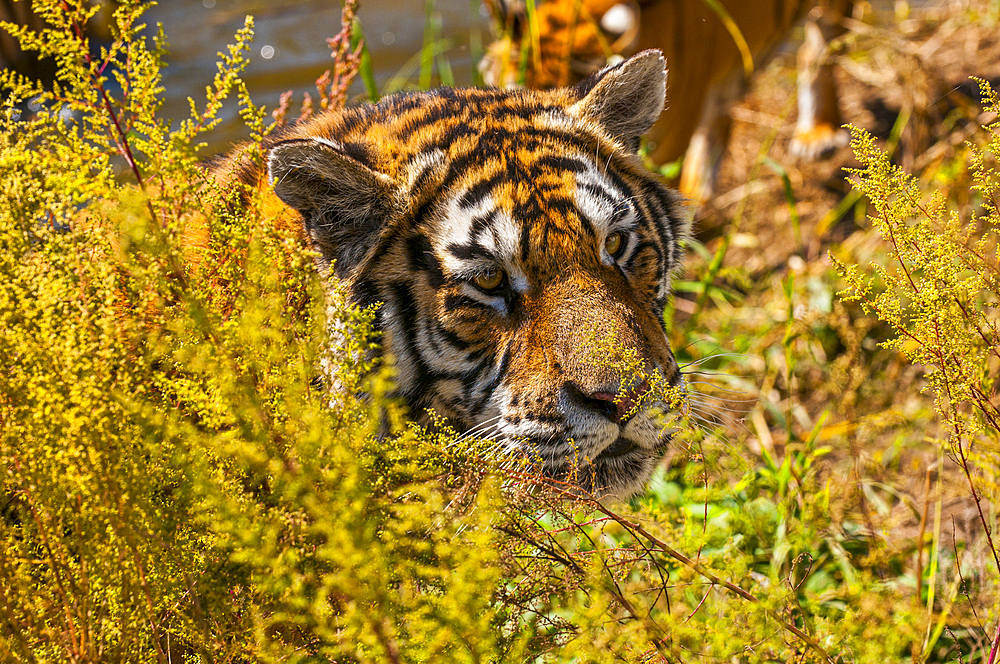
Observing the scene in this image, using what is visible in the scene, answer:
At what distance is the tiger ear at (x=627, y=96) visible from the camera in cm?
214

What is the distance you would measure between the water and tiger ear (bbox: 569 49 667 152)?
12.3ft

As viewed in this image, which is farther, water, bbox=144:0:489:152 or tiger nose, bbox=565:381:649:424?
water, bbox=144:0:489:152

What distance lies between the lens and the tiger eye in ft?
Result: 6.37

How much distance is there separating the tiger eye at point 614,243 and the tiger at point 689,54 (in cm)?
165

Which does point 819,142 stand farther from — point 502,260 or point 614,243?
point 502,260

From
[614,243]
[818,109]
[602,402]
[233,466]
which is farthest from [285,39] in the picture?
[233,466]

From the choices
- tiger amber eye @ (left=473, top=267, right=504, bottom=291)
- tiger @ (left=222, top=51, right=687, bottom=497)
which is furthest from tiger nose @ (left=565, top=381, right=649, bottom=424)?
tiger amber eye @ (left=473, top=267, right=504, bottom=291)

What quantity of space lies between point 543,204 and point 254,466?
104cm

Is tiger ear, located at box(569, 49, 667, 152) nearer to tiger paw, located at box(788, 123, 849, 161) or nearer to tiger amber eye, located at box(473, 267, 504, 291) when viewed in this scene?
tiger amber eye, located at box(473, 267, 504, 291)

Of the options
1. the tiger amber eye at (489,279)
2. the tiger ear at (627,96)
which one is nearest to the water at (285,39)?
the tiger ear at (627,96)

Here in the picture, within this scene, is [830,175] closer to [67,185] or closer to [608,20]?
[608,20]

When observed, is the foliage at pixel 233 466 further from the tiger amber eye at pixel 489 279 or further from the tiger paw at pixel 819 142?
the tiger paw at pixel 819 142

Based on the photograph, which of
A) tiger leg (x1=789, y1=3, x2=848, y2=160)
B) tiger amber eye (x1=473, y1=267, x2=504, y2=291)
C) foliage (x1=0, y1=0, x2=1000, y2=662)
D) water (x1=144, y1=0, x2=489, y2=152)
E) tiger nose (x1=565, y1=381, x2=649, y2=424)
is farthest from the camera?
water (x1=144, y1=0, x2=489, y2=152)

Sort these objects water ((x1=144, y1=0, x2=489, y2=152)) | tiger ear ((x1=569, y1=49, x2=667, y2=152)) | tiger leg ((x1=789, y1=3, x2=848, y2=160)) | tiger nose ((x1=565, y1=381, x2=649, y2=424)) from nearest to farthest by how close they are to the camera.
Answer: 1. tiger nose ((x1=565, y1=381, x2=649, y2=424))
2. tiger ear ((x1=569, y1=49, x2=667, y2=152))
3. tiger leg ((x1=789, y1=3, x2=848, y2=160))
4. water ((x1=144, y1=0, x2=489, y2=152))
